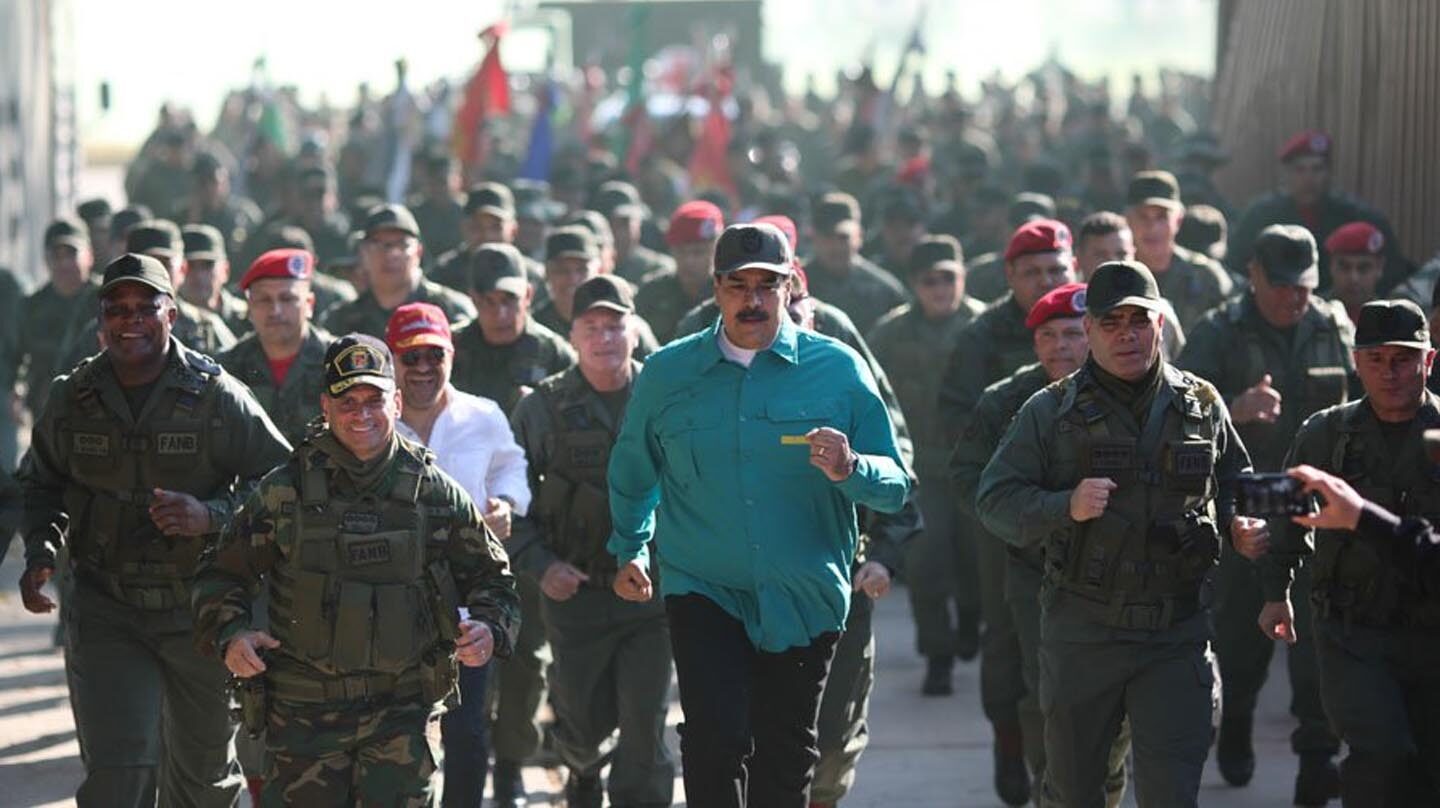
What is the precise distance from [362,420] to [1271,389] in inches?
152

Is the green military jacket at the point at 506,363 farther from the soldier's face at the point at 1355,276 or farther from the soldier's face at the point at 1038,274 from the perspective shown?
the soldier's face at the point at 1355,276

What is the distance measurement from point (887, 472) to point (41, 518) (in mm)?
2842

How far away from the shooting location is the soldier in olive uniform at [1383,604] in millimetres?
7746

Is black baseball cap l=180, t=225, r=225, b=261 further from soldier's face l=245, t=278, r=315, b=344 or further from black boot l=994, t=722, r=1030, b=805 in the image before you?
black boot l=994, t=722, r=1030, b=805

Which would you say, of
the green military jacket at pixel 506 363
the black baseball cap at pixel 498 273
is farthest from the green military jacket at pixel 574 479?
the black baseball cap at pixel 498 273

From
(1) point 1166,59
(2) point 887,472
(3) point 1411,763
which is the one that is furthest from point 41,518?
(1) point 1166,59

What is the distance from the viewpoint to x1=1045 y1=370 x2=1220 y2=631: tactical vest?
301 inches

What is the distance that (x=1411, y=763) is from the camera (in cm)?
781

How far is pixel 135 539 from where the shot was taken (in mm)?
8273

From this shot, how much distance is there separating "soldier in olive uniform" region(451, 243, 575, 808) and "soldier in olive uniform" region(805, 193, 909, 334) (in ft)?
13.2

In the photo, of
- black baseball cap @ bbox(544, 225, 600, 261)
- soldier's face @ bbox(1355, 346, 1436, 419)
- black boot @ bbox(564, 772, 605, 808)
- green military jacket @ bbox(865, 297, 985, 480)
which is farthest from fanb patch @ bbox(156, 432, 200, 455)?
green military jacket @ bbox(865, 297, 985, 480)

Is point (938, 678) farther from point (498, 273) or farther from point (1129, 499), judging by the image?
point (1129, 499)

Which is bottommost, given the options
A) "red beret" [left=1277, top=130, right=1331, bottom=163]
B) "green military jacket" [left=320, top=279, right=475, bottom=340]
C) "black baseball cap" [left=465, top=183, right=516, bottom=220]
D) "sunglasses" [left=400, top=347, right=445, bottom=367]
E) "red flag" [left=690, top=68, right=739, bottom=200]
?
"sunglasses" [left=400, top=347, right=445, bottom=367]

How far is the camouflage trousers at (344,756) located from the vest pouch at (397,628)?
145 millimetres
